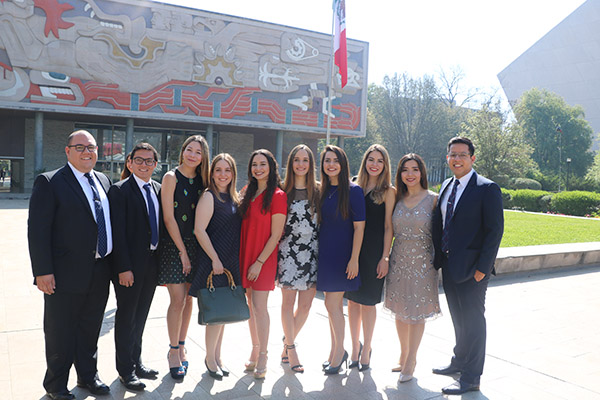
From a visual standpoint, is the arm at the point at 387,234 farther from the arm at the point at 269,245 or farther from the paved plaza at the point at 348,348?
the arm at the point at 269,245

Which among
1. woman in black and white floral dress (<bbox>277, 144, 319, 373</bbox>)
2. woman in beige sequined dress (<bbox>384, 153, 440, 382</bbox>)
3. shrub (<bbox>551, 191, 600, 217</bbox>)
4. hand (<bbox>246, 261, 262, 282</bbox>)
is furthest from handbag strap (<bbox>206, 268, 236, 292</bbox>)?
shrub (<bbox>551, 191, 600, 217</bbox>)

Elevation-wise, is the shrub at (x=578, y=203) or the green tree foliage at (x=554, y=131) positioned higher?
the green tree foliage at (x=554, y=131)

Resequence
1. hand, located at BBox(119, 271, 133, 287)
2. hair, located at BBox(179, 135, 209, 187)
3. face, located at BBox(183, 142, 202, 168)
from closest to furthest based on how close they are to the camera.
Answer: hand, located at BBox(119, 271, 133, 287) → face, located at BBox(183, 142, 202, 168) → hair, located at BBox(179, 135, 209, 187)

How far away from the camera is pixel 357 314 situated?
4508 millimetres

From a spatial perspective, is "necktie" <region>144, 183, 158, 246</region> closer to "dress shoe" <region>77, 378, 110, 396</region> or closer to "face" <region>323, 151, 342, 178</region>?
"dress shoe" <region>77, 378, 110, 396</region>

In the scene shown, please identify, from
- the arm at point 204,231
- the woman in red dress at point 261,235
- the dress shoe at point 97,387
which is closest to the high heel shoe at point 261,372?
the woman in red dress at point 261,235

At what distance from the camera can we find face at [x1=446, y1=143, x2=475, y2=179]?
13.5 ft

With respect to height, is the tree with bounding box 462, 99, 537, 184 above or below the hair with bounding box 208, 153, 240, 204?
above

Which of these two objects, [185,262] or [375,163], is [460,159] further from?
[185,262]

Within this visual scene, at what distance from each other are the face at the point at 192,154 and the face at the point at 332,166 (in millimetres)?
1160

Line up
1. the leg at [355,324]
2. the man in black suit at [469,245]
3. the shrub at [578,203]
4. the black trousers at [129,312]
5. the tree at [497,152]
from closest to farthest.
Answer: the black trousers at [129,312] < the man in black suit at [469,245] < the leg at [355,324] < the shrub at [578,203] < the tree at [497,152]

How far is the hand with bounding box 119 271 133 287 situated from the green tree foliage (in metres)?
64.0

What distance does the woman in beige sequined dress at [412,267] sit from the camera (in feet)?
13.5

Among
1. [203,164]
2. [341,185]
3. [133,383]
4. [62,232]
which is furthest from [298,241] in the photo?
[62,232]
